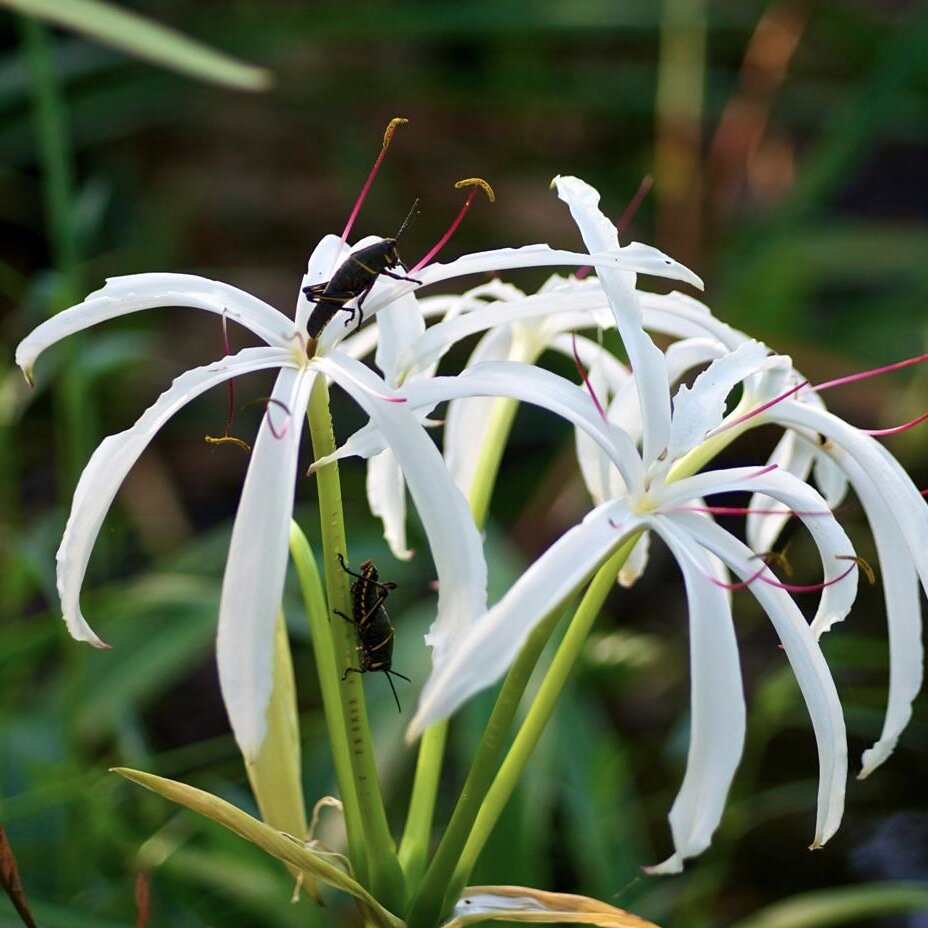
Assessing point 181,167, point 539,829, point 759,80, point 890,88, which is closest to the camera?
point 539,829

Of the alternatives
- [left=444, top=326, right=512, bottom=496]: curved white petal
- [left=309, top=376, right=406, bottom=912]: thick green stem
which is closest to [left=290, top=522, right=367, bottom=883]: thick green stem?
[left=309, top=376, right=406, bottom=912]: thick green stem

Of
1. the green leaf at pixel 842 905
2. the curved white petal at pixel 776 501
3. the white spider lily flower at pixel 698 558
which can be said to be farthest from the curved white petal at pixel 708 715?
the green leaf at pixel 842 905

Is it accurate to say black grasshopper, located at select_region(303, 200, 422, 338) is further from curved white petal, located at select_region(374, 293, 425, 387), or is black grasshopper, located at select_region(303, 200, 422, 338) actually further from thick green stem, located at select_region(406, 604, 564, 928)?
thick green stem, located at select_region(406, 604, 564, 928)

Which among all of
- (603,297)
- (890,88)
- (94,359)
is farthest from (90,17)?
(890,88)

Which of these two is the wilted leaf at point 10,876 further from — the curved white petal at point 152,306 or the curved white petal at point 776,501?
the curved white petal at point 776,501

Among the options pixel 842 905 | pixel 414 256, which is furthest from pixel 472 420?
pixel 414 256

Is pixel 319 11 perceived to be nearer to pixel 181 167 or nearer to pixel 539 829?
pixel 181 167

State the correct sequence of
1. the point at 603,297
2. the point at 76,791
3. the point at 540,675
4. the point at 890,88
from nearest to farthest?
the point at 603,297, the point at 76,791, the point at 540,675, the point at 890,88
